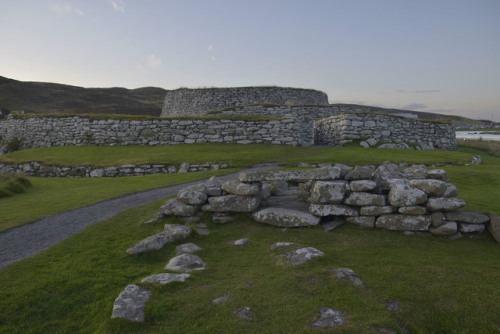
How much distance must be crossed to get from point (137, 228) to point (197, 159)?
1201cm

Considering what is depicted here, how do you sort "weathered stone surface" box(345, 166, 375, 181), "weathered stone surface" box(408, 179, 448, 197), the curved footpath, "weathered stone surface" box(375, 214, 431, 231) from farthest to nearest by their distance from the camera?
"weathered stone surface" box(345, 166, 375, 181) < "weathered stone surface" box(408, 179, 448, 197) < "weathered stone surface" box(375, 214, 431, 231) < the curved footpath

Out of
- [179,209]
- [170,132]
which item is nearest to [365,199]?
[179,209]

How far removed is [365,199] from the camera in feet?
29.0

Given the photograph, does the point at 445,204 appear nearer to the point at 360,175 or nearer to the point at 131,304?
the point at 360,175

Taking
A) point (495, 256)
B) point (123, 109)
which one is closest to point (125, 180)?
point (495, 256)

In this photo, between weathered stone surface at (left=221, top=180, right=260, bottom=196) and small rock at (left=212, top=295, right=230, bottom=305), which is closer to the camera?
small rock at (left=212, top=295, right=230, bottom=305)

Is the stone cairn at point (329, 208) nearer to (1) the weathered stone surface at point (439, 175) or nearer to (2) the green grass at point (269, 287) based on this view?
(1) the weathered stone surface at point (439, 175)

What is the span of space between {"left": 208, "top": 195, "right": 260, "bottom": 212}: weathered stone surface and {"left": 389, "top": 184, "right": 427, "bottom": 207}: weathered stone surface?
3.87 metres

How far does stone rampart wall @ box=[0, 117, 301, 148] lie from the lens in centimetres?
2725

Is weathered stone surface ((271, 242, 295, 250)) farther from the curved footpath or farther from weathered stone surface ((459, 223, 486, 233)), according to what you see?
the curved footpath

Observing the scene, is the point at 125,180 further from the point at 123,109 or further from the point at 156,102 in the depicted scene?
the point at 156,102

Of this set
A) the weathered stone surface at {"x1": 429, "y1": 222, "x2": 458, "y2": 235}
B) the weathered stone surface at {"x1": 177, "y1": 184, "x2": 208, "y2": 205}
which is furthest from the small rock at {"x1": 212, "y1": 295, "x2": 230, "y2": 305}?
A: the weathered stone surface at {"x1": 429, "y1": 222, "x2": 458, "y2": 235}

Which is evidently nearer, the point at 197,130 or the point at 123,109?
the point at 197,130

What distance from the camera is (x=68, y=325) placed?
5.24m
